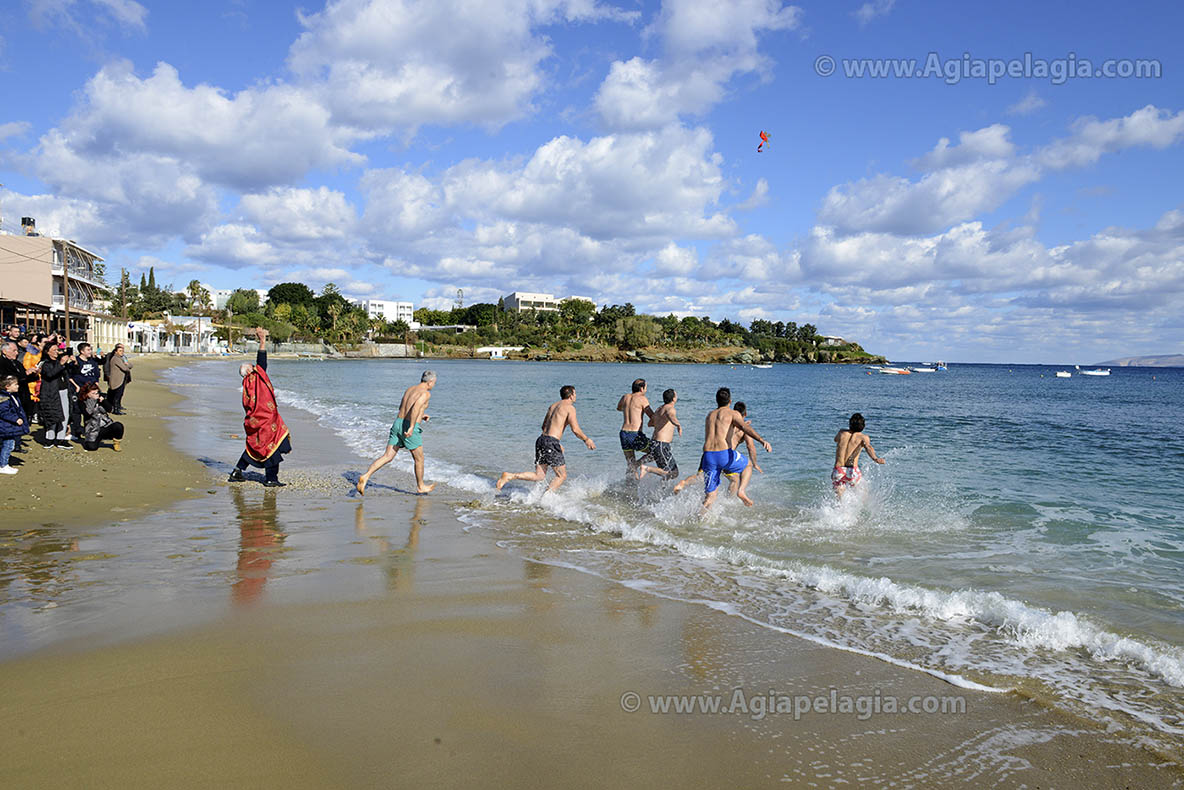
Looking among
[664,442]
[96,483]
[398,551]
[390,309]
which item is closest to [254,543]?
[398,551]

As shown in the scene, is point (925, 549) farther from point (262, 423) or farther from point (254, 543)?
point (262, 423)

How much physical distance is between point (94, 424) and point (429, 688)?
10527 millimetres

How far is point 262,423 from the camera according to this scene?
9.06 meters

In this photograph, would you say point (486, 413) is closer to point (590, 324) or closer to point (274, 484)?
point (274, 484)

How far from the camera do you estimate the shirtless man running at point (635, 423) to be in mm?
10211

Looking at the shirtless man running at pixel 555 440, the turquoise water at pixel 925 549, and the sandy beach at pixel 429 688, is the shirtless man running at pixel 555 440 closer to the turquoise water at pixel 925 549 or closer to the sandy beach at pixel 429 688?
the turquoise water at pixel 925 549

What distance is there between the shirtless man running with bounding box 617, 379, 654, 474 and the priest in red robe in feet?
15.4

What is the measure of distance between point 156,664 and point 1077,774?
4.63 metres

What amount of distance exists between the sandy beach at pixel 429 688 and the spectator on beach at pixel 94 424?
573 centimetres

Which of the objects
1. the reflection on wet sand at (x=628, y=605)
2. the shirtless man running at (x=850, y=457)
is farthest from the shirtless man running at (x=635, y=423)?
the reflection on wet sand at (x=628, y=605)

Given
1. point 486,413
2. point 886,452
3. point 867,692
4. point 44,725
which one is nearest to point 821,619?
point 867,692

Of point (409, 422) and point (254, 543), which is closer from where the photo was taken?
point (254, 543)

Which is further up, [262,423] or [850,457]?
[262,423]

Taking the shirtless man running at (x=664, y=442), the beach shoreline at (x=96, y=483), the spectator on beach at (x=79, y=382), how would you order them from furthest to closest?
1. the spectator on beach at (x=79, y=382)
2. the shirtless man running at (x=664, y=442)
3. the beach shoreline at (x=96, y=483)
